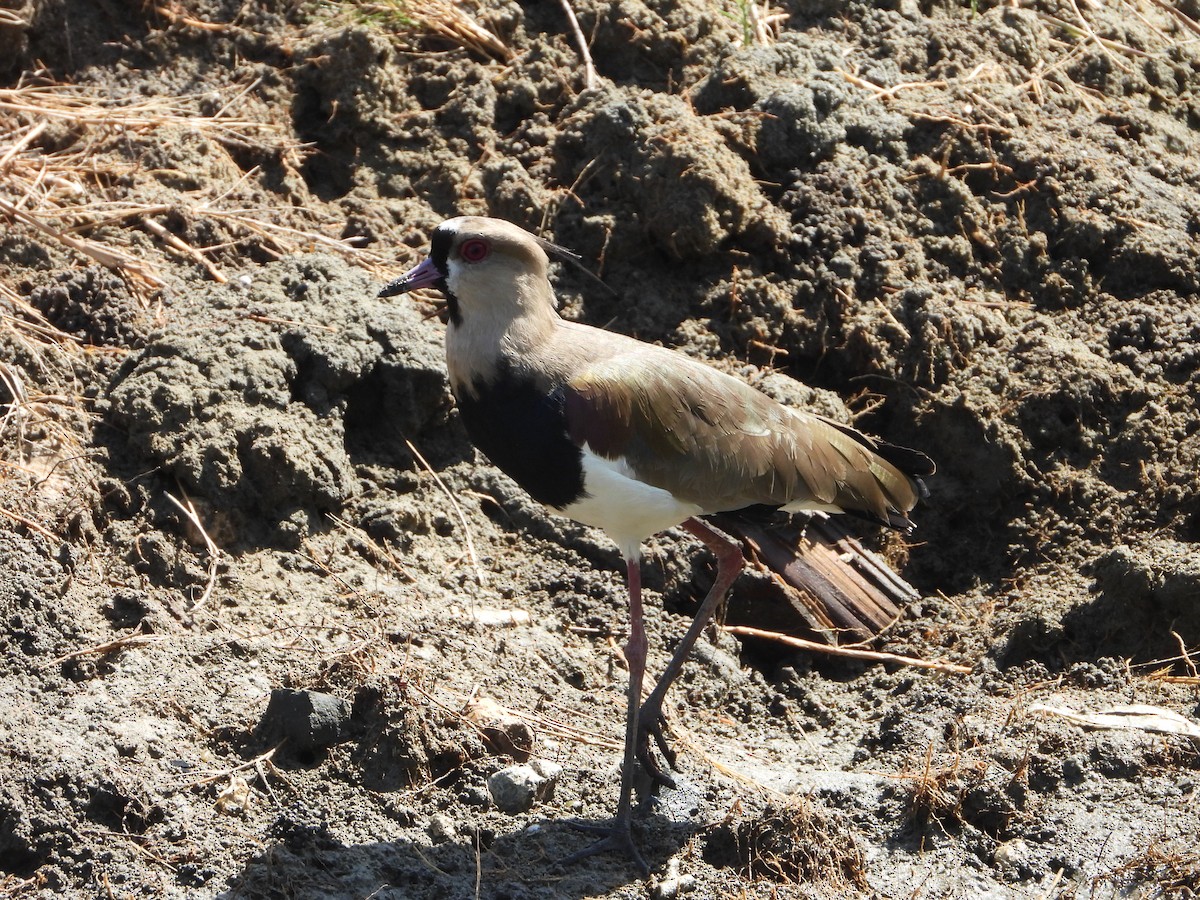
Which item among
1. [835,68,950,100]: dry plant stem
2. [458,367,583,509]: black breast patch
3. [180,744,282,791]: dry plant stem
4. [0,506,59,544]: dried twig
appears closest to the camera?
[180,744,282,791]: dry plant stem

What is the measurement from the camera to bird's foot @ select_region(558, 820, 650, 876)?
4164 mm

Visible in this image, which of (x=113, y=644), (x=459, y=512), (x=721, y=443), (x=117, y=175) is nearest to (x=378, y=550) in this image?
(x=459, y=512)

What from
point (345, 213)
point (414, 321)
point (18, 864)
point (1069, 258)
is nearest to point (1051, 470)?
point (1069, 258)

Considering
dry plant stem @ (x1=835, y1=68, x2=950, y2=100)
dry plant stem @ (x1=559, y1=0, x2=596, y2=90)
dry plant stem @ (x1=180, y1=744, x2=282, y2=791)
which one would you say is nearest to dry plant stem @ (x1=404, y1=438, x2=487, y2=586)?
dry plant stem @ (x1=180, y1=744, x2=282, y2=791)

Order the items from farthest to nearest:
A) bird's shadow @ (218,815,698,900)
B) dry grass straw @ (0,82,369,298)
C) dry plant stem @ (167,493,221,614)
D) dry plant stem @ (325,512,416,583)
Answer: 1. dry grass straw @ (0,82,369,298)
2. dry plant stem @ (325,512,416,583)
3. dry plant stem @ (167,493,221,614)
4. bird's shadow @ (218,815,698,900)

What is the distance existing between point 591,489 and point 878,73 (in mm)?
3419

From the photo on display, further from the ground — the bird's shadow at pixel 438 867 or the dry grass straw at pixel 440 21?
the dry grass straw at pixel 440 21

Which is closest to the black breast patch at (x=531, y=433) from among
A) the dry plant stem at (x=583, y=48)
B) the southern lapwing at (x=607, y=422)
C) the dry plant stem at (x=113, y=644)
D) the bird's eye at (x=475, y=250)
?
the southern lapwing at (x=607, y=422)

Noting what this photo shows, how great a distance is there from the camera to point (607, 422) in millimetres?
4379

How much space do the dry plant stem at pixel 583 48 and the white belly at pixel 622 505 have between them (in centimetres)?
266

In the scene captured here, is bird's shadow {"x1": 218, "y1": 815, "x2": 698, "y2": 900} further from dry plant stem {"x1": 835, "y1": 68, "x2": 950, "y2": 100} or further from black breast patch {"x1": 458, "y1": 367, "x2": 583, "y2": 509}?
dry plant stem {"x1": 835, "y1": 68, "x2": 950, "y2": 100}

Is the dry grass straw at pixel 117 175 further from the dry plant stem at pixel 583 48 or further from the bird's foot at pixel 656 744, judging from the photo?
the bird's foot at pixel 656 744

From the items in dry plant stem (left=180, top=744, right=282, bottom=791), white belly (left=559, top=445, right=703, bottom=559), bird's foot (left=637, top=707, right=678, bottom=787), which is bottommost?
bird's foot (left=637, top=707, right=678, bottom=787)

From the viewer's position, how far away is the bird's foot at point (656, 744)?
4.53 metres
